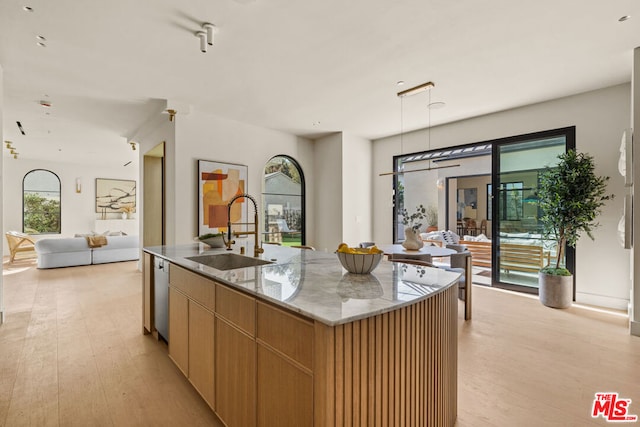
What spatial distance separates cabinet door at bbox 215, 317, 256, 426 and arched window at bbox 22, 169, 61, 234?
34.2 feet

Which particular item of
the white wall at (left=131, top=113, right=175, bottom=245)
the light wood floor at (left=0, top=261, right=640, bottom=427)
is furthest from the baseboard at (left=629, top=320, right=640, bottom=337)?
the white wall at (left=131, top=113, right=175, bottom=245)

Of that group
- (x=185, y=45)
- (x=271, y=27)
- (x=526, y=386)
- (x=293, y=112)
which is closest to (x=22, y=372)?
(x=185, y=45)

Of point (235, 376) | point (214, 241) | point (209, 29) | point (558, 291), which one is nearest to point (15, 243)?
point (214, 241)

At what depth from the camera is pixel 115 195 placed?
10.2 metres

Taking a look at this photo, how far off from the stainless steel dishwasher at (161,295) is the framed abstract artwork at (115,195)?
8915 mm

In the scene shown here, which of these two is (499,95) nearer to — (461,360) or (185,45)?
(461,360)

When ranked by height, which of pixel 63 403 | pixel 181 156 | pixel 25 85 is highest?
pixel 25 85

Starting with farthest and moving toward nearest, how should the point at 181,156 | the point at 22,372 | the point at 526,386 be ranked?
the point at 181,156
the point at 22,372
the point at 526,386

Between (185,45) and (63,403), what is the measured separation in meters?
2.98

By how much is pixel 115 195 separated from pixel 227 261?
9.68 m

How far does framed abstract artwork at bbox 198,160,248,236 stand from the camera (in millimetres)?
4852

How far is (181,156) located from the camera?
4645 mm

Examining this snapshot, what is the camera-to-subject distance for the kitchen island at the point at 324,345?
1.06 meters

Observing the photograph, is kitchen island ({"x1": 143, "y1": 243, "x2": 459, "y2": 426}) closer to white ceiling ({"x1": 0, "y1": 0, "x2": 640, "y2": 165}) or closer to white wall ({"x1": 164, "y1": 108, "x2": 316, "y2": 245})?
white ceiling ({"x1": 0, "y1": 0, "x2": 640, "y2": 165})
